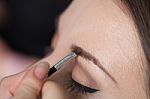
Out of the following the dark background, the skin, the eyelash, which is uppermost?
the skin

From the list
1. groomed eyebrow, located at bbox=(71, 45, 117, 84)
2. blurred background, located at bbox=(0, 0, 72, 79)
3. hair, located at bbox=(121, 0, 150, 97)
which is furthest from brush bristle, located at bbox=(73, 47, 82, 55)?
blurred background, located at bbox=(0, 0, 72, 79)

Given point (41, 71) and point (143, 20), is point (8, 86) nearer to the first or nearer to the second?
point (41, 71)

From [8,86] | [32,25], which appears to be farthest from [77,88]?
[32,25]

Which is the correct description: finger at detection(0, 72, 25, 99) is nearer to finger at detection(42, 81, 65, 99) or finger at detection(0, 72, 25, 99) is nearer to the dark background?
finger at detection(42, 81, 65, 99)

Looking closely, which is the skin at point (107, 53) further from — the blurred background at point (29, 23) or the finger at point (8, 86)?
the blurred background at point (29, 23)

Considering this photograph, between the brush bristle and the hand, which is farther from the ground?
the hand

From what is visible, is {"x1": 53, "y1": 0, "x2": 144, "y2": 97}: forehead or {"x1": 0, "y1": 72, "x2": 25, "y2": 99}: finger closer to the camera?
{"x1": 53, "y1": 0, "x2": 144, "y2": 97}: forehead

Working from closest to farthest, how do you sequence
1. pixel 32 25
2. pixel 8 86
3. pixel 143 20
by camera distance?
pixel 143 20
pixel 8 86
pixel 32 25

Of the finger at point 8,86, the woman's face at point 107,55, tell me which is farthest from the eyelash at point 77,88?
the finger at point 8,86
